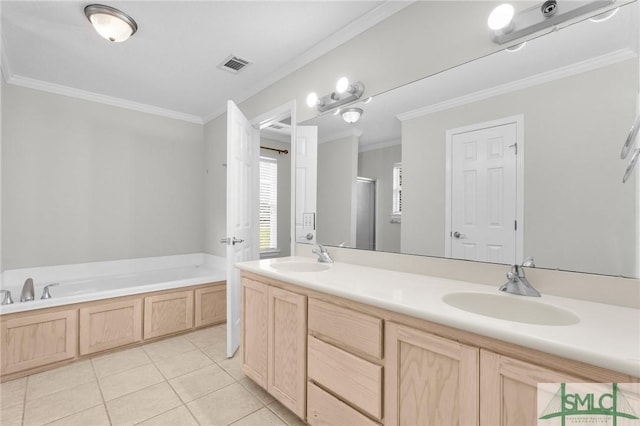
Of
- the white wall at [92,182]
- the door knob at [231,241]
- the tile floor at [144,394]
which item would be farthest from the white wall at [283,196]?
the tile floor at [144,394]

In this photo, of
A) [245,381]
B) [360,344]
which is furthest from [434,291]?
[245,381]

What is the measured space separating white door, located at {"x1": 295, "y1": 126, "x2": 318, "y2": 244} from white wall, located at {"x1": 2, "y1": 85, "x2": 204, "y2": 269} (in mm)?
2123

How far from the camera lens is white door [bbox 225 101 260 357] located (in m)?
2.41

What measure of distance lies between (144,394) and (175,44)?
8.41 ft

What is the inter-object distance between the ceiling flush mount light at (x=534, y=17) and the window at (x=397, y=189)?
785 millimetres

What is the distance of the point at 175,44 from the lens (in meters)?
2.24

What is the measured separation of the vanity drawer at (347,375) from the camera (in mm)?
1189

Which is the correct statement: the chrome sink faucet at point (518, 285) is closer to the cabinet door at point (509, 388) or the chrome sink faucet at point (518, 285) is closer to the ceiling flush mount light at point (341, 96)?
the cabinet door at point (509, 388)

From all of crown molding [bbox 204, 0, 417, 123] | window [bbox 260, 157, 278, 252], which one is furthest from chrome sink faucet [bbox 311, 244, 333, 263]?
window [bbox 260, 157, 278, 252]

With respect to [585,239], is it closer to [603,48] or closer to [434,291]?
[434,291]

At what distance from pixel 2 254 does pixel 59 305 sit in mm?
1043

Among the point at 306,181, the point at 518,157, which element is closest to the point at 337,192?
the point at 306,181

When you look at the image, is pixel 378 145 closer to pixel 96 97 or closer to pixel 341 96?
pixel 341 96

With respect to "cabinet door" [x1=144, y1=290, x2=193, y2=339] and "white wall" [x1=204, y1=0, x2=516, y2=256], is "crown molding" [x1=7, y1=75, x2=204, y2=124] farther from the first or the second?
"cabinet door" [x1=144, y1=290, x2=193, y2=339]
